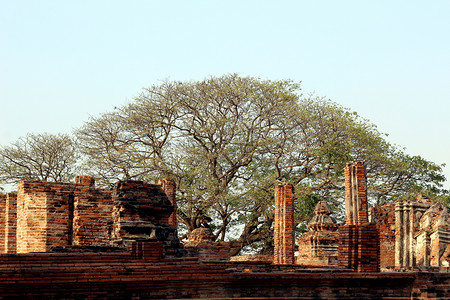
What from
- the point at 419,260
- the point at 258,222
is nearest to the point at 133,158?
the point at 258,222

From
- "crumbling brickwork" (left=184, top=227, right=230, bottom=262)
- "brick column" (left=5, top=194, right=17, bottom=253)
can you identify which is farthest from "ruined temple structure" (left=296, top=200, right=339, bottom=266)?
"brick column" (left=5, top=194, right=17, bottom=253)

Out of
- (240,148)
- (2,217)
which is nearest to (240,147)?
(240,148)

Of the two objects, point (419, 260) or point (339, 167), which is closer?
point (419, 260)

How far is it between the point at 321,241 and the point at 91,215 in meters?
8.82

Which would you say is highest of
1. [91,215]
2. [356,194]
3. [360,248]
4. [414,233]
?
[356,194]

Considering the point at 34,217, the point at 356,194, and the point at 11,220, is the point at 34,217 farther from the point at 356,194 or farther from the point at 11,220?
the point at 356,194

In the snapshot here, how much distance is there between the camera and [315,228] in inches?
797

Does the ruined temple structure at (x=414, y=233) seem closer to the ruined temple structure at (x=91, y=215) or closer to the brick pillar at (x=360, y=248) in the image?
the brick pillar at (x=360, y=248)

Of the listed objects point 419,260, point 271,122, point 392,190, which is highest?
point 271,122

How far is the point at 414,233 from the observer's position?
21.1 metres

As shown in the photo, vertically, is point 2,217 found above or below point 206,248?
above

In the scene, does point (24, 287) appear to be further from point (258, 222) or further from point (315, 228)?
point (258, 222)

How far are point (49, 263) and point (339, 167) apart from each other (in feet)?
56.4

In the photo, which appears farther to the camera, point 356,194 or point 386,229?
point 386,229
